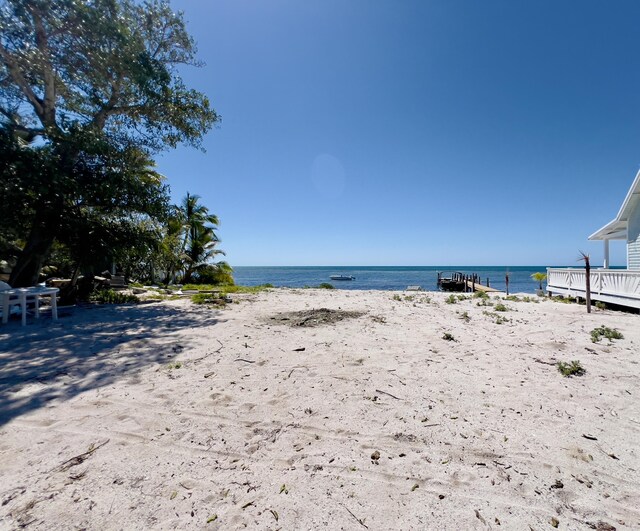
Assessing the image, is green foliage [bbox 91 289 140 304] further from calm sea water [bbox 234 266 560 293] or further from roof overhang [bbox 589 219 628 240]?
roof overhang [bbox 589 219 628 240]

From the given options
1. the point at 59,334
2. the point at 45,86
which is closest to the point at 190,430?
the point at 59,334

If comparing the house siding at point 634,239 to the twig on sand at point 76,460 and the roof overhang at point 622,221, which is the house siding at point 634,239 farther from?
the twig on sand at point 76,460

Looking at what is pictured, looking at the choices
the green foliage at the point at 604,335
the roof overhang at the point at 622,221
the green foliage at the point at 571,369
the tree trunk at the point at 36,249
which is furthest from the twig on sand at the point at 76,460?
the roof overhang at the point at 622,221

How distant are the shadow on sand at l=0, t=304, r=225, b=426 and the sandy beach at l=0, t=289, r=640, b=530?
A: 1.5 inches

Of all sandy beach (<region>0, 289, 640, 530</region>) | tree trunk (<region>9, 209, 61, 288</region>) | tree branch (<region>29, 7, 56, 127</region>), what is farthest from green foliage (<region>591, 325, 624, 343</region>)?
tree branch (<region>29, 7, 56, 127</region>)

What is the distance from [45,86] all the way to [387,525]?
45.2 feet

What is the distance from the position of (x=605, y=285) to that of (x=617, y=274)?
1.03 m

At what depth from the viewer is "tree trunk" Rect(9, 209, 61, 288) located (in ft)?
27.4

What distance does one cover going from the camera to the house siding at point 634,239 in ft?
42.9

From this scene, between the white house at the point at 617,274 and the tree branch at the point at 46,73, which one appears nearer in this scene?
the tree branch at the point at 46,73

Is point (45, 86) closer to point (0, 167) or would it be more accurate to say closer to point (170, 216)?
point (0, 167)

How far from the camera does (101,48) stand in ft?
28.9

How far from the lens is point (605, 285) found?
10828 mm

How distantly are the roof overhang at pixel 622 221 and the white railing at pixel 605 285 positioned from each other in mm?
3320
